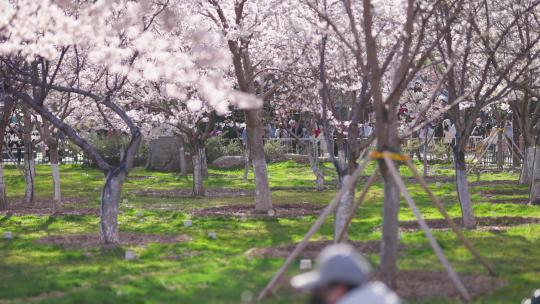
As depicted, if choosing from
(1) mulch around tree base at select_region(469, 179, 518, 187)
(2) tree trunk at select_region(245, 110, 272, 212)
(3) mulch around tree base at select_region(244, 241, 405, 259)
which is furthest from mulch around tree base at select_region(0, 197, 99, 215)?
(1) mulch around tree base at select_region(469, 179, 518, 187)

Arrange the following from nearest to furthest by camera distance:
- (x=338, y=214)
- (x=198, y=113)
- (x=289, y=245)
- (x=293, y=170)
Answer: (x=338, y=214)
(x=289, y=245)
(x=198, y=113)
(x=293, y=170)

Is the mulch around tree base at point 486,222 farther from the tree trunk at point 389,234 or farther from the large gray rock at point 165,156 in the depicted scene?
the large gray rock at point 165,156

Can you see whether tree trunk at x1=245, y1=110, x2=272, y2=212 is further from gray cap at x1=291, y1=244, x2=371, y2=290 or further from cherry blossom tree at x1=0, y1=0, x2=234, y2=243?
gray cap at x1=291, y1=244, x2=371, y2=290

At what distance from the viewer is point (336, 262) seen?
14.3 ft

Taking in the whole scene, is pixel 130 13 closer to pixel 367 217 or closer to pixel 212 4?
pixel 212 4

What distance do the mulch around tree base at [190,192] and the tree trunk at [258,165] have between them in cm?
490

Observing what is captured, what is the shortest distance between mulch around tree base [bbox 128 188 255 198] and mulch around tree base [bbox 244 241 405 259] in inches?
441

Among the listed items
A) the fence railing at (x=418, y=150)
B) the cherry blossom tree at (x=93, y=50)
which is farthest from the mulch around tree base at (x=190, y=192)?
the cherry blossom tree at (x=93, y=50)

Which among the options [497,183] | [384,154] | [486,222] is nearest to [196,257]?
[384,154]

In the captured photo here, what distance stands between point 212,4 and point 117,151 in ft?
61.5

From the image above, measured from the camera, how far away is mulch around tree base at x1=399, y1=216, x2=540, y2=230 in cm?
1492

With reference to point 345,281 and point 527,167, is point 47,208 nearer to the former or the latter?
point 527,167

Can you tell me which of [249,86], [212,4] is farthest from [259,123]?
[212,4]

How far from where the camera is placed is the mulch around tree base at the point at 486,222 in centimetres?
1492
